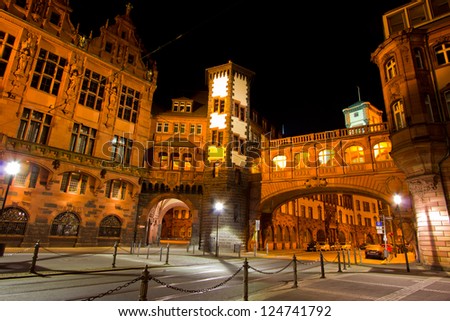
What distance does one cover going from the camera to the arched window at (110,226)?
81.5 ft

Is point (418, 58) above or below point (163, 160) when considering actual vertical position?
above

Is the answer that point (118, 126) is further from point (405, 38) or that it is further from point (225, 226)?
point (405, 38)

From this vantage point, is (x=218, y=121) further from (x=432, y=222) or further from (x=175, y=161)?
(x=432, y=222)

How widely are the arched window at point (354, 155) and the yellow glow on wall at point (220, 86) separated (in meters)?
14.6

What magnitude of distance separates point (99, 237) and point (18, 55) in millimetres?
16577

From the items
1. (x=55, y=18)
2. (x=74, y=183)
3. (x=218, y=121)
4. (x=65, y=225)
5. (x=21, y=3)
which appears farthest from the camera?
(x=218, y=121)

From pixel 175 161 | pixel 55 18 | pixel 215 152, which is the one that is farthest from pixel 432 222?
pixel 55 18

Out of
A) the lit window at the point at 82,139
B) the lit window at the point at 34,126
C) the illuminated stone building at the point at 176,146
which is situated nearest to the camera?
the illuminated stone building at the point at 176,146

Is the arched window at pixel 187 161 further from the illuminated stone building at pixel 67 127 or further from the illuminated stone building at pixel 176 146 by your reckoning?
the illuminated stone building at pixel 67 127

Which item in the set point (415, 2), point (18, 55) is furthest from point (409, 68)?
point (18, 55)

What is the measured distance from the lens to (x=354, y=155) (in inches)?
945

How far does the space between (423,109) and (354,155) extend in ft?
25.3

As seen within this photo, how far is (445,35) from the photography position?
17781mm

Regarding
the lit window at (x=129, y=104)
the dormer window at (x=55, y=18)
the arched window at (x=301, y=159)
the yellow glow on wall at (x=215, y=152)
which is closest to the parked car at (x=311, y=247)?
the arched window at (x=301, y=159)
